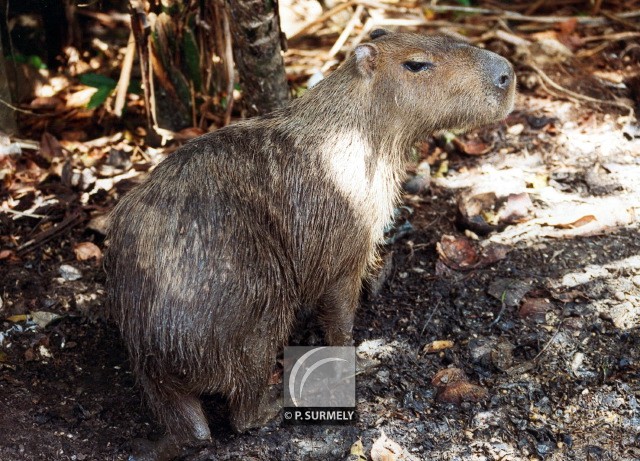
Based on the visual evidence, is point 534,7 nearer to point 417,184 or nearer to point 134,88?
point 417,184

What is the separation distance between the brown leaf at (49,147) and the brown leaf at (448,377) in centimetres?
296

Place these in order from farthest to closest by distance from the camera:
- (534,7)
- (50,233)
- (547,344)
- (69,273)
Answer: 1. (534,7)
2. (50,233)
3. (69,273)
4. (547,344)

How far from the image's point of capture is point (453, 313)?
4336 millimetres

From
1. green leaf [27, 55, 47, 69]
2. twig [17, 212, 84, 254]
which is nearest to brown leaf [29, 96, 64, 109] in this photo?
green leaf [27, 55, 47, 69]

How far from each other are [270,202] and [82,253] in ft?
4.92

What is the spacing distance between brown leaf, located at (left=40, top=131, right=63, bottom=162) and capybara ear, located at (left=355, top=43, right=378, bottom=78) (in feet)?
8.11

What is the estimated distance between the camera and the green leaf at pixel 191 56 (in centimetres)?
530

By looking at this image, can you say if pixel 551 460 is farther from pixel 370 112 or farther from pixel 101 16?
pixel 101 16

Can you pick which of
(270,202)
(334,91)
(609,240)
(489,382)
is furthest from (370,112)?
(609,240)

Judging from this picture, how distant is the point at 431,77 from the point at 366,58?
0.32 m

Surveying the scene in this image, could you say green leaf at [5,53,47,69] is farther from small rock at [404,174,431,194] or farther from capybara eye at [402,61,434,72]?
capybara eye at [402,61,434,72]

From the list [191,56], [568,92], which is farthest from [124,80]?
[568,92]

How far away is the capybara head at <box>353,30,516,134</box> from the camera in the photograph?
3854 mm

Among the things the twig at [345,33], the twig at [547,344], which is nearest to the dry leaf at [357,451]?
the twig at [547,344]
